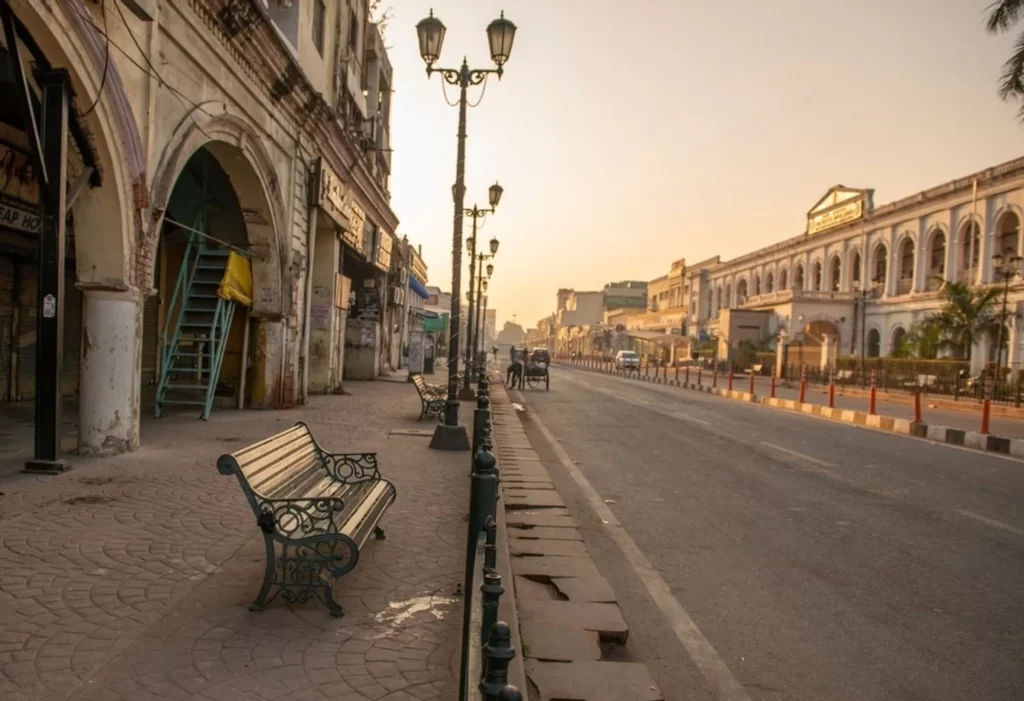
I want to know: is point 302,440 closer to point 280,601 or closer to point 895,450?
point 280,601

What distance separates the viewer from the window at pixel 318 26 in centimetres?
1548

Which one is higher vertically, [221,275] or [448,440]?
[221,275]

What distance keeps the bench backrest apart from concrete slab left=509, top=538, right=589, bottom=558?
164 cm

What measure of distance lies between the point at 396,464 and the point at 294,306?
6424 mm

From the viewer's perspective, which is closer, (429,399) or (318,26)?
(429,399)

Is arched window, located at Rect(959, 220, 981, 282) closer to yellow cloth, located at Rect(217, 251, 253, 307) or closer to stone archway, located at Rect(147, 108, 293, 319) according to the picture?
stone archway, located at Rect(147, 108, 293, 319)

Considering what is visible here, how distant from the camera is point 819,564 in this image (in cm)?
567

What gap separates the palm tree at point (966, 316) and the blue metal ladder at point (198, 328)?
29348 millimetres

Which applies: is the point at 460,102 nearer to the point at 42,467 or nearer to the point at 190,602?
the point at 42,467

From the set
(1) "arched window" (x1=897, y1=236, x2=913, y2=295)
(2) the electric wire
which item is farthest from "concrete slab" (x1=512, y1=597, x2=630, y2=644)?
→ (1) "arched window" (x1=897, y1=236, x2=913, y2=295)

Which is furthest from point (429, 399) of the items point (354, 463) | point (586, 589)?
point (586, 589)

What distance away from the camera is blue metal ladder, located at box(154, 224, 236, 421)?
1191 centimetres

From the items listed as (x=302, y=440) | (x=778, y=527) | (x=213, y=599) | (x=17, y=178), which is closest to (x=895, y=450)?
(x=778, y=527)

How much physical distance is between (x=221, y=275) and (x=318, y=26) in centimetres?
614
